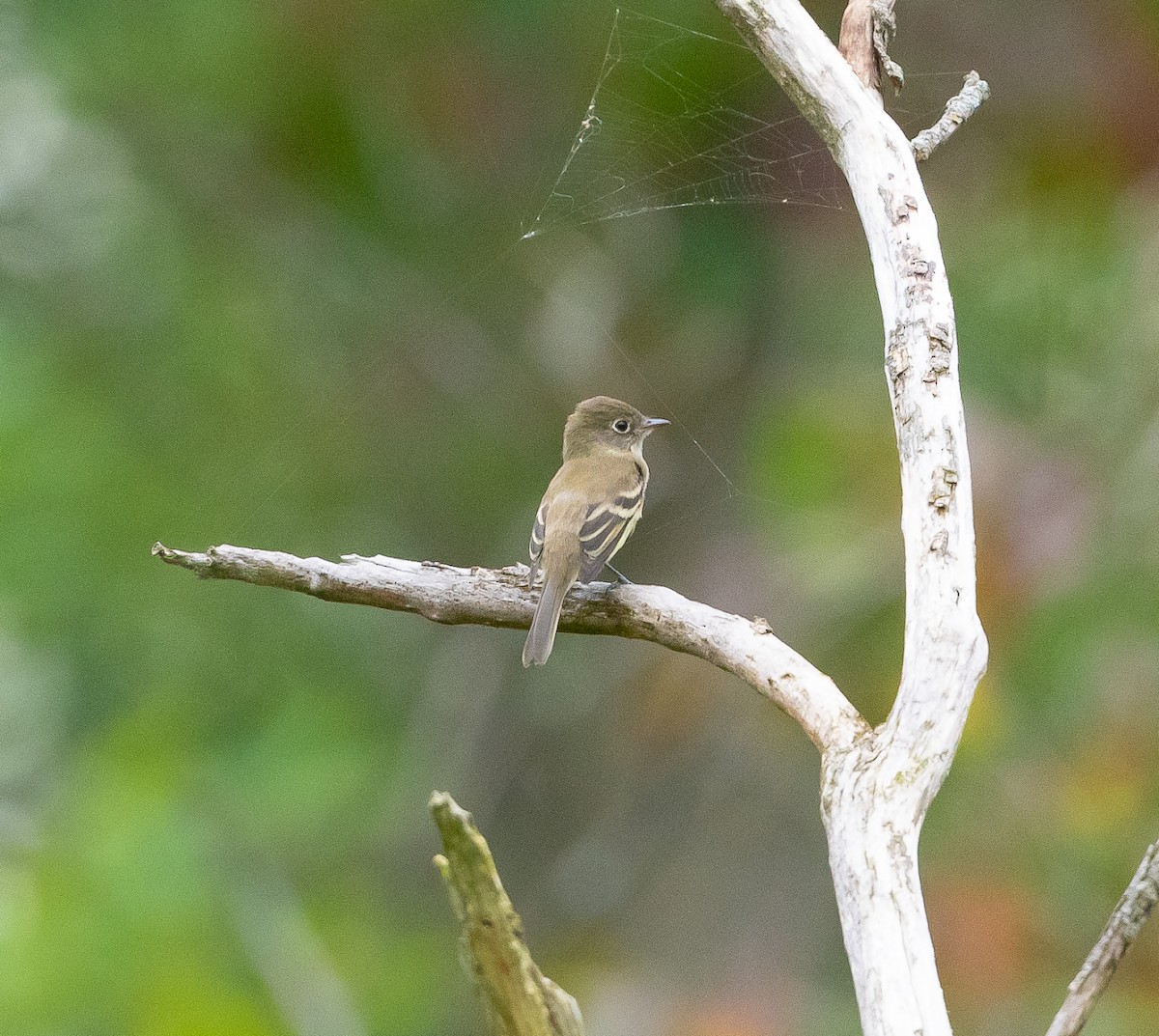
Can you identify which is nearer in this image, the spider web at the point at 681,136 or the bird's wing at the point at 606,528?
the bird's wing at the point at 606,528

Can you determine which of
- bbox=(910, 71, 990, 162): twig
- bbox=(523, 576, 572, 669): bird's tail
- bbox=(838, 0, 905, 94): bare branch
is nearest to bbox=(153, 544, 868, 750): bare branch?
bbox=(523, 576, 572, 669): bird's tail

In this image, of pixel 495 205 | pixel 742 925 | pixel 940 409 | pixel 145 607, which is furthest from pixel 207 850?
pixel 940 409

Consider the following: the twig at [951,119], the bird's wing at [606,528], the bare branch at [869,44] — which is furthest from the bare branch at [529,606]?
the bare branch at [869,44]

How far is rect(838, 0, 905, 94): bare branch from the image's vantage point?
9.96 feet

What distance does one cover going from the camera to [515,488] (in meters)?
7.29

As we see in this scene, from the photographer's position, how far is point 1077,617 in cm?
524

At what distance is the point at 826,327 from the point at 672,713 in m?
1.91

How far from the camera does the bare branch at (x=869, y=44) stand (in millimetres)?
3035

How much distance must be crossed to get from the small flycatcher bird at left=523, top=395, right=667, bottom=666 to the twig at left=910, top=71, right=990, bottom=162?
1356 mm

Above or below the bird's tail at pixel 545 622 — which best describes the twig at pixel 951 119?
above

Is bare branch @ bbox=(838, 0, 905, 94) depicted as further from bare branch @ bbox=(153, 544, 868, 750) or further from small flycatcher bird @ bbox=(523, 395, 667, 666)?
small flycatcher bird @ bbox=(523, 395, 667, 666)

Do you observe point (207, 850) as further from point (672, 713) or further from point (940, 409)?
point (940, 409)

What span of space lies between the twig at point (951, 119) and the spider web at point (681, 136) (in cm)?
246

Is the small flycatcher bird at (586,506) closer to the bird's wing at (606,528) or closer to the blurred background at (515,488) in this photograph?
the bird's wing at (606,528)
